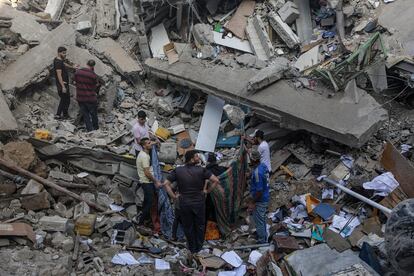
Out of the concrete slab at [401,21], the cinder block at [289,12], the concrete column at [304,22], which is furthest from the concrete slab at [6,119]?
the concrete slab at [401,21]

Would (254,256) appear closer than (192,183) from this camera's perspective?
No

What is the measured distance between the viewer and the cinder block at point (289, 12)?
434 inches

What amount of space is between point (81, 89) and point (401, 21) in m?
5.85

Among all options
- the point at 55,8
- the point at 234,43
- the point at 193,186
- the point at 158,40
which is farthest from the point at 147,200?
the point at 55,8

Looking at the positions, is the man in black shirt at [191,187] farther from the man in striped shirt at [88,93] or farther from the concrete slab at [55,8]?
the concrete slab at [55,8]

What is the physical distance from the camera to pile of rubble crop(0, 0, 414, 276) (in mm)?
7352

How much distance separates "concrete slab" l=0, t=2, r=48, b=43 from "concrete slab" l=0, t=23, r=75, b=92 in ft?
0.66

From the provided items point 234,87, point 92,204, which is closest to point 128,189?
point 92,204

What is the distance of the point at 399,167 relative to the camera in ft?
26.2

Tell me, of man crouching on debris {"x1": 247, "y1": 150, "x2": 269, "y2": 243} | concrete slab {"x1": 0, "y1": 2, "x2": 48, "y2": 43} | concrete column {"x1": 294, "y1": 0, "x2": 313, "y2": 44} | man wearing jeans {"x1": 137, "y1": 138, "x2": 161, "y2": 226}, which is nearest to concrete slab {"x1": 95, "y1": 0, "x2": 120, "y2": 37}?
concrete slab {"x1": 0, "y1": 2, "x2": 48, "y2": 43}

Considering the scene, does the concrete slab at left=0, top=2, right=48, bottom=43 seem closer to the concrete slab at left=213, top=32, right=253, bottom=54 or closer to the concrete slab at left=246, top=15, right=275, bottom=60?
the concrete slab at left=213, top=32, right=253, bottom=54

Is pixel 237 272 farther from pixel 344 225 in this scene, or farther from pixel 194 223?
pixel 344 225

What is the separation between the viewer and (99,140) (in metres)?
9.21

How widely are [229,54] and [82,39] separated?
Result: 3003mm
